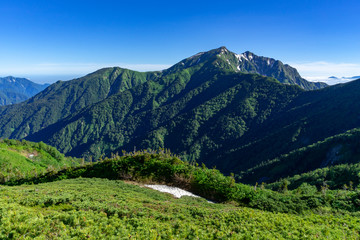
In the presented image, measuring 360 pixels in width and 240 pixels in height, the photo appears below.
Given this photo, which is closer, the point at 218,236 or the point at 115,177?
the point at 218,236

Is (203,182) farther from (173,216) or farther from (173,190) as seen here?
(173,216)

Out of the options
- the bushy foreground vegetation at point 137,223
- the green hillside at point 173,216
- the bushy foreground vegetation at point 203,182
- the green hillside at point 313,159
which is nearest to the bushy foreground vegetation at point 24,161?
the bushy foreground vegetation at point 203,182

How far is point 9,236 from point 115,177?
24294mm

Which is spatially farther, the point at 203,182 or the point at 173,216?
the point at 203,182

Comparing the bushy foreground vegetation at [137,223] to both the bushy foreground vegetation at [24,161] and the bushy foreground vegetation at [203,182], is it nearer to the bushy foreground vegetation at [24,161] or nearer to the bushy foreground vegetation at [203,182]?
the bushy foreground vegetation at [203,182]

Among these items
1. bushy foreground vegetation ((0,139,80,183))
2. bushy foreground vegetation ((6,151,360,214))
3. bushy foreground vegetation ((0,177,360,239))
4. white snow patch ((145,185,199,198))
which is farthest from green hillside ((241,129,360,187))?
bushy foreground vegetation ((0,177,360,239))

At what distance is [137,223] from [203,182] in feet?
61.5

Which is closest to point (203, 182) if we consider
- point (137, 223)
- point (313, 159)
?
point (137, 223)

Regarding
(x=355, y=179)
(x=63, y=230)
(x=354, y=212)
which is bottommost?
(x=355, y=179)

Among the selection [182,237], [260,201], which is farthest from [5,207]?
[260,201]

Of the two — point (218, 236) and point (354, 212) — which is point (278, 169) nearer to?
point (354, 212)

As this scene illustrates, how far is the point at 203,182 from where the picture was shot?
31.6 m

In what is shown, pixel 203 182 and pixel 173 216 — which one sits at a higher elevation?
pixel 173 216

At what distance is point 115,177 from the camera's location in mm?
34500
